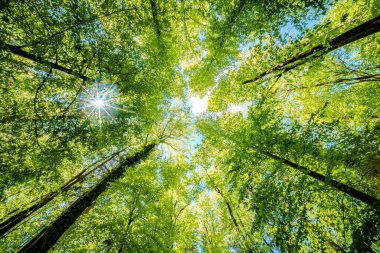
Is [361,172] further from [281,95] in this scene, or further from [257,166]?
[281,95]

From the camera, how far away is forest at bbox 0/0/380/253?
3.31 m

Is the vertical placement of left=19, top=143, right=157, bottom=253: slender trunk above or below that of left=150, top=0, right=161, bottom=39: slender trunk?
below

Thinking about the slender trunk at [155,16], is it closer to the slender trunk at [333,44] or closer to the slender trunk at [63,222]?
the slender trunk at [333,44]

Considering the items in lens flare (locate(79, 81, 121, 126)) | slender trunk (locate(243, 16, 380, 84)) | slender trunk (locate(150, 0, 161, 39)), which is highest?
slender trunk (locate(150, 0, 161, 39))

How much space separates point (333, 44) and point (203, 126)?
237 inches

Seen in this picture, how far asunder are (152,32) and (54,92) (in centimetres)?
412

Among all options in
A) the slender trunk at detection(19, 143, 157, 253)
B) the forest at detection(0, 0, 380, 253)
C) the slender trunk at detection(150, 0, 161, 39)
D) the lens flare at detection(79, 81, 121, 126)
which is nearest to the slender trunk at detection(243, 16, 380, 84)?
the forest at detection(0, 0, 380, 253)

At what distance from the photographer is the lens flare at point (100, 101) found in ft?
17.1

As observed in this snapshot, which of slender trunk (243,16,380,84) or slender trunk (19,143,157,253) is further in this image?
slender trunk (19,143,157,253)

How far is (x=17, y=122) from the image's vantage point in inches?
171

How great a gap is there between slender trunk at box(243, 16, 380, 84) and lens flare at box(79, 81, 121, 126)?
5.65m

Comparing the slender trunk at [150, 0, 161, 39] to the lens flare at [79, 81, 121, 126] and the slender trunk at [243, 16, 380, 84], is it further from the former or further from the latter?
the slender trunk at [243, 16, 380, 84]

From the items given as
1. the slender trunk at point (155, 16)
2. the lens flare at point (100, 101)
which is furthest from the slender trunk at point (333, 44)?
the lens flare at point (100, 101)

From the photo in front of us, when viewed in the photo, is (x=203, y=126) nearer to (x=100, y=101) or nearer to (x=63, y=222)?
(x=100, y=101)
